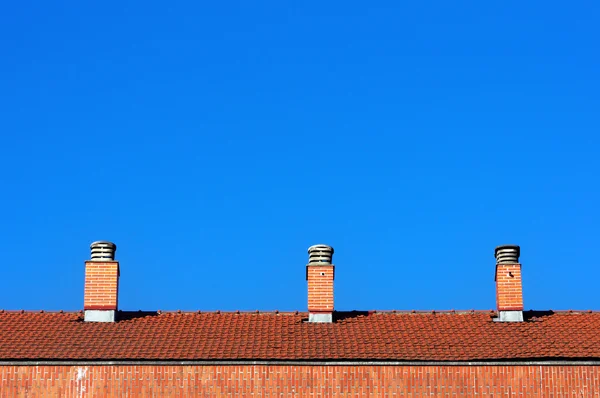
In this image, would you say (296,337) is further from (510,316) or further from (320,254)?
(510,316)

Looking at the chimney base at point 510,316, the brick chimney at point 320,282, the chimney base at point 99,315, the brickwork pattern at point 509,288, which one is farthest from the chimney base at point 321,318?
the chimney base at point 99,315

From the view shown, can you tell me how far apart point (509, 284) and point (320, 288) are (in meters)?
5.20

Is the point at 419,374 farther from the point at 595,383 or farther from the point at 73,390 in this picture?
the point at 73,390

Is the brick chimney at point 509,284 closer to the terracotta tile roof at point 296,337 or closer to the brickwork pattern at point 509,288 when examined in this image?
the brickwork pattern at point 509,288

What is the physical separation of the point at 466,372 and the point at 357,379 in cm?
274

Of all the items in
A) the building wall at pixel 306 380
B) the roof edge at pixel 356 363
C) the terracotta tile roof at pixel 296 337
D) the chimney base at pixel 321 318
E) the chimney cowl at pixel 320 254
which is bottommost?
the building wall at pixel 306 380

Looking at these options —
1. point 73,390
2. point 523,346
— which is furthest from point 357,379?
point 73,390

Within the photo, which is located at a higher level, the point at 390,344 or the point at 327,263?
the point at 327,263

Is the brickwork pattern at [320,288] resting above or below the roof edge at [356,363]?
above

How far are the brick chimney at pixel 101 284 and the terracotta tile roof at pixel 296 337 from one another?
1.32 feet

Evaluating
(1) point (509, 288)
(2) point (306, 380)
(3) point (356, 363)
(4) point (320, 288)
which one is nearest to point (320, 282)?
(4) point (320, 288)

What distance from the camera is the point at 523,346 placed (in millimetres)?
34062

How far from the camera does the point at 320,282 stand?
120 ft

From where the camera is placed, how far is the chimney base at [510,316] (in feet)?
119
